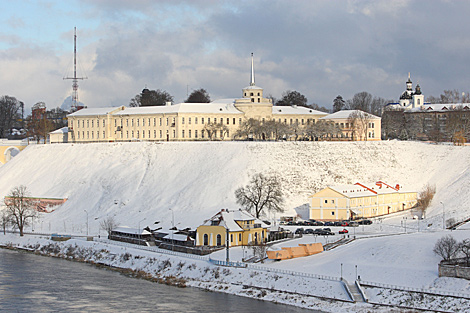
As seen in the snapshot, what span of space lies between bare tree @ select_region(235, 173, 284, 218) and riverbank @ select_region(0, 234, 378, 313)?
15.5 m

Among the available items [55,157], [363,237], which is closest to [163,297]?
[363,237]

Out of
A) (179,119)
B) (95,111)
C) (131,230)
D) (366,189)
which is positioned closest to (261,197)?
(366,189)

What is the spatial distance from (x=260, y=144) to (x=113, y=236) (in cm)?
3008

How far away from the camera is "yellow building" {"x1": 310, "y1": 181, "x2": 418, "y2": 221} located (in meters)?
68.0

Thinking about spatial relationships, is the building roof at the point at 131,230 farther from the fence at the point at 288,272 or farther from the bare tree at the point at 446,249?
the bare tree at the point at 446,249

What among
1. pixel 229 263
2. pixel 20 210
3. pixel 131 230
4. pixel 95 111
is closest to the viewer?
pixel 229 263

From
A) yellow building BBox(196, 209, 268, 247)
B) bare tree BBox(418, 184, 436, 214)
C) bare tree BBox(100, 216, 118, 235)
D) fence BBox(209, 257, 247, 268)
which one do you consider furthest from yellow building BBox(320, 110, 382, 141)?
fence BBox(209, 257, 247, 268)

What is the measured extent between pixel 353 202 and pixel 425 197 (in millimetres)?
9477

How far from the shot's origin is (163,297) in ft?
138

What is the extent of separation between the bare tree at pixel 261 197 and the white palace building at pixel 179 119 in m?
29.0

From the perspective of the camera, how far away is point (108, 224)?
67.3 metres

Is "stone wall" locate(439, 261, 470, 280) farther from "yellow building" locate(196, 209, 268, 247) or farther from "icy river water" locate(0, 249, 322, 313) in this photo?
"yellow building" locate(196, 209, 268, 247)

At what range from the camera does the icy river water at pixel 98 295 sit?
39.2 metres

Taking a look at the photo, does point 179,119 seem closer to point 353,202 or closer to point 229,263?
point 353,202
